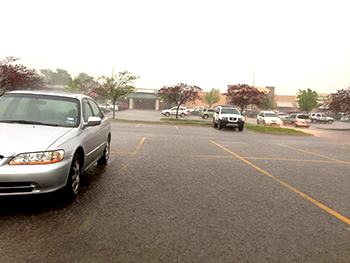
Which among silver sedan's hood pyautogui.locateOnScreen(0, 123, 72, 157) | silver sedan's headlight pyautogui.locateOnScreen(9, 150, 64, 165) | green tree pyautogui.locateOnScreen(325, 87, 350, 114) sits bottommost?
silver sedan's headlight pyautogui.locateOnScreen(9, 150, 64, 165)

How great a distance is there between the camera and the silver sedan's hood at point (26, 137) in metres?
3.80

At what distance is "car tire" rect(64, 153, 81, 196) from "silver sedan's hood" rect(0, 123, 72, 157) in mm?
479

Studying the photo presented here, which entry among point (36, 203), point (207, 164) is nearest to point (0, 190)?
point (36, 203)

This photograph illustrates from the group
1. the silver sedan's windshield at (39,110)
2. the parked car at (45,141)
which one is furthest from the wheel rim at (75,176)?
the silver sedan's windshield at (39,110)

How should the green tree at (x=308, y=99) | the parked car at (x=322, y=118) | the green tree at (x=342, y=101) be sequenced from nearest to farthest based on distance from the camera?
the green tree at (x=342, y=101)
the parked car at (x=322, y=118)
the green tree at (x=308, y=99)

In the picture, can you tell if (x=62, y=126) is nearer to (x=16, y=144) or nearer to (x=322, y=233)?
(x=16, y=144)

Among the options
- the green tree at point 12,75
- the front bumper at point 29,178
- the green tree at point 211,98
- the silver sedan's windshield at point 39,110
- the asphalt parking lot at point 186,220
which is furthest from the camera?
the green tree at point 211,98

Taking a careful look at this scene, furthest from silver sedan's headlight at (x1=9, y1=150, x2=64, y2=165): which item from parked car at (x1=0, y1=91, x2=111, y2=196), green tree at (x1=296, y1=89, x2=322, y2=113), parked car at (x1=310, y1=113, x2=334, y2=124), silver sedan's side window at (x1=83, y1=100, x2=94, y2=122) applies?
green tree at (x1=296, y1=89, x2=322, y2=113)

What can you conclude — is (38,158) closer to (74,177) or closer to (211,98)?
(74,177)

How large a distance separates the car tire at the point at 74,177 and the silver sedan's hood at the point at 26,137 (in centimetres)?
48

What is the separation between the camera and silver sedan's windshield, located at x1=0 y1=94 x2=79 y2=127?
509 centimetres

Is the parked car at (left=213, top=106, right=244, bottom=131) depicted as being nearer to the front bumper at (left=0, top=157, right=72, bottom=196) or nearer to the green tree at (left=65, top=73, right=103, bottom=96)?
the front bumper at (left=0, top=157, right=72, bottom=196)

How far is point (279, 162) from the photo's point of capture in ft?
28.9

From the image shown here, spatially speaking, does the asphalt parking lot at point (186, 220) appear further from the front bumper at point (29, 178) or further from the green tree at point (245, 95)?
the green tree at point (245, 95)
